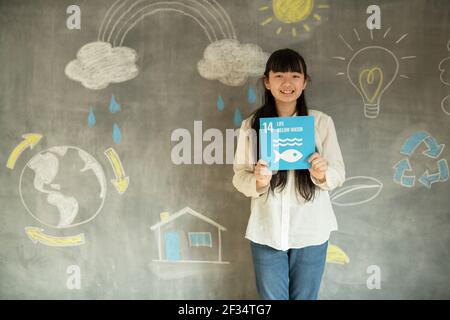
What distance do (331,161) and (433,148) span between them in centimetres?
83

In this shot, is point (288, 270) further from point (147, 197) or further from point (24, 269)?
point (24, 269)

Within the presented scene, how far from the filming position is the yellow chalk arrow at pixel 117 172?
2.06 metres

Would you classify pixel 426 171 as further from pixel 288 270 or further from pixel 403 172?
pixel 288 270

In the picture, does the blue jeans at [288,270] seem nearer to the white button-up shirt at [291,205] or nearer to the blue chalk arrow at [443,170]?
the white button-up shirt at [291,205]

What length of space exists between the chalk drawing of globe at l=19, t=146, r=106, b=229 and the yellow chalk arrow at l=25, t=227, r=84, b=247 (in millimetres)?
69

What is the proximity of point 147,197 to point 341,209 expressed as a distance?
1.09 m

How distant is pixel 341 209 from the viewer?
2008mm

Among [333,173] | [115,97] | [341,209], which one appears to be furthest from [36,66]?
[341,209]

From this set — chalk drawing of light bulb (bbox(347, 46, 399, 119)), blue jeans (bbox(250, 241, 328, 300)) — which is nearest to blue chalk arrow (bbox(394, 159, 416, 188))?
chalk drawing of light bulb (bbox(347, 46, 399, 119))

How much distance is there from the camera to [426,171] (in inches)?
78.2

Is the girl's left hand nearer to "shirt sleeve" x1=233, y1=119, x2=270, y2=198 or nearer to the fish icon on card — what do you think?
the fish icon on card

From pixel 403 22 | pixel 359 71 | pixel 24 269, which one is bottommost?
pixel 24 269

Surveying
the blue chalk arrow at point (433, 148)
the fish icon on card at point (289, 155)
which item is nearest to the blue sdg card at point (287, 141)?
the fish icon on card at point (289, 155)

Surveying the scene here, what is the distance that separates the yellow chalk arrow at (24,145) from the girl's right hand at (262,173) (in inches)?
53.8
